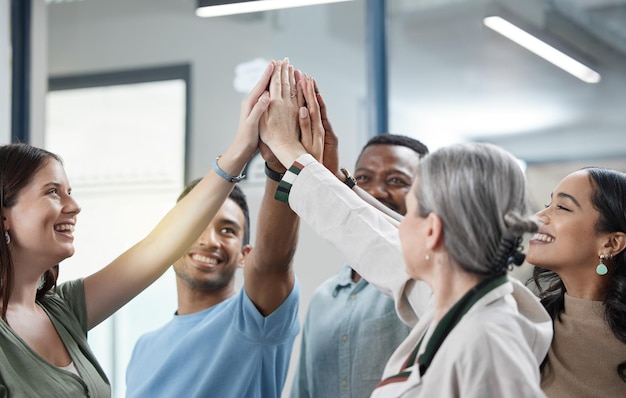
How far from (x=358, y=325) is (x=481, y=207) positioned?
41.8 inches

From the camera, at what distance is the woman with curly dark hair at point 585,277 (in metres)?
2.02

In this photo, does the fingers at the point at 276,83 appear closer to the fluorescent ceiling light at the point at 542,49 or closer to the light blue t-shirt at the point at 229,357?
the light blue t-shirt at the point at 229,357

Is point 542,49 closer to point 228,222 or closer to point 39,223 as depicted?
point 228,222

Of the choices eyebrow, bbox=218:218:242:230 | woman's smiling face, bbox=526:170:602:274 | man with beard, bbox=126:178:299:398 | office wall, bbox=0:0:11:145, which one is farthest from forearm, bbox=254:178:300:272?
office wall, bbox=0:0:11:145

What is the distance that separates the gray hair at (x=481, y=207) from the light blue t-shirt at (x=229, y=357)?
2.93ft

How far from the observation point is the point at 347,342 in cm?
243

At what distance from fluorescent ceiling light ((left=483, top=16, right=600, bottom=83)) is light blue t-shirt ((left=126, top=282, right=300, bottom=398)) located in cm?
171

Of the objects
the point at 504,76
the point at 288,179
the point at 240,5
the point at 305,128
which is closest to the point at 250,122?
the point at 305,128

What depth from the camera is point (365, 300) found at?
2492 millimetres

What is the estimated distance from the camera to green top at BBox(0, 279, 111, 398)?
6.22 ft

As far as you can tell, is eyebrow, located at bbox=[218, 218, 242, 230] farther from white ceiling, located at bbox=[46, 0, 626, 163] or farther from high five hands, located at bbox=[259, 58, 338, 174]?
white ceiling, located at bbox=[46, 0, 626, 163]

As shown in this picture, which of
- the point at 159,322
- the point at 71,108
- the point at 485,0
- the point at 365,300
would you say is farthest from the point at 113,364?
the point at 485,0

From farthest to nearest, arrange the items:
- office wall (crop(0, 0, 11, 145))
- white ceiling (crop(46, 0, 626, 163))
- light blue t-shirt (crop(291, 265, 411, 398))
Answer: office wall (crop(0, 0, 11, 145)) → white ceiling (crop(46, 0, 626, 163)) → light blue t-shirt (crop(291, 265, 411, 398))

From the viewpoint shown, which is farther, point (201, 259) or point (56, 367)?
point (201, 259)
